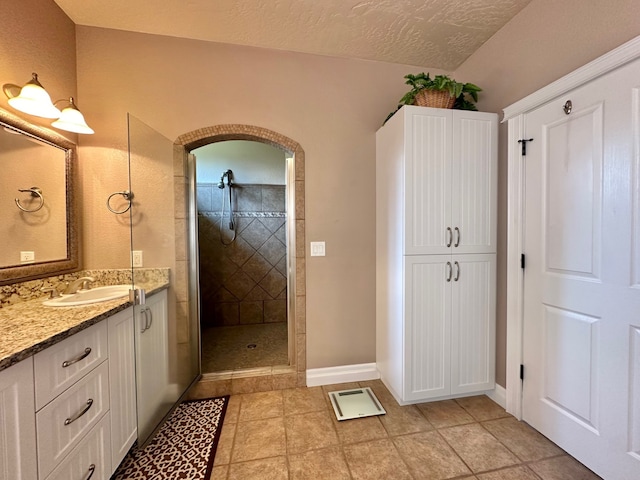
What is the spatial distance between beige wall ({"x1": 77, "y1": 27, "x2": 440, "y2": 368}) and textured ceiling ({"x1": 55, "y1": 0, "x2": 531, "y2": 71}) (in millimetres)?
106

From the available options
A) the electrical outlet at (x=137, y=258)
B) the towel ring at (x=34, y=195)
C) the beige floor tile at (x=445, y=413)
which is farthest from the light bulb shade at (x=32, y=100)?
the beige floor tile at (x=445, y=413)

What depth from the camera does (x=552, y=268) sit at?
1.53 metres

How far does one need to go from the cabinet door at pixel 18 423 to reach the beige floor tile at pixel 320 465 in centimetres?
109

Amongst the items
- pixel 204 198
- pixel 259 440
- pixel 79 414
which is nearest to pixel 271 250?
→ pixel 204 198

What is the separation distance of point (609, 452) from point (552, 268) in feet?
3.03

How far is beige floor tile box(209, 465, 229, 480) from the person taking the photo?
52.9 inches

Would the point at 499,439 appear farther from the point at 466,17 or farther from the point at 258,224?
the point at 258,224

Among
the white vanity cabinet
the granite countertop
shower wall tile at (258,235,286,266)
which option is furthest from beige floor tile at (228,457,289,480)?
shower wall tile at (258,235,286,266)

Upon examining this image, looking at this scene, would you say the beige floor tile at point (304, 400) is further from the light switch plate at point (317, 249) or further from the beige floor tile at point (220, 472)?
the light switch plate at point (317, 249)

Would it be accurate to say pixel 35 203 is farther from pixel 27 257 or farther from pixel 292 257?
pixel 292 257

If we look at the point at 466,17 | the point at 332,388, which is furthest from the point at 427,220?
the point at 332,388

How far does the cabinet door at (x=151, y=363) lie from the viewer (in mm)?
1545

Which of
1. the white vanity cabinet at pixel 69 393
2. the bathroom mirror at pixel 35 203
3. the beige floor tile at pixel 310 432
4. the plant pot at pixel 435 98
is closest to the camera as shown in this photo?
the white vanity cabinet at pixel 69 393

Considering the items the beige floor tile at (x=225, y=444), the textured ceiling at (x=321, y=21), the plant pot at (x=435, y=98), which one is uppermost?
the textured ceiling at (x=321, y=21)
